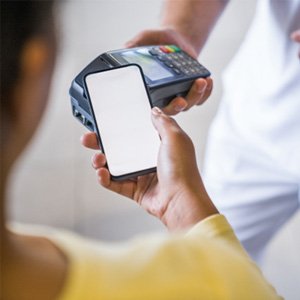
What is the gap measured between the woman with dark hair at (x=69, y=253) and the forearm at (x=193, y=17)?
0.37 m

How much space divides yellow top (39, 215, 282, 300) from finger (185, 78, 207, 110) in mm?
256

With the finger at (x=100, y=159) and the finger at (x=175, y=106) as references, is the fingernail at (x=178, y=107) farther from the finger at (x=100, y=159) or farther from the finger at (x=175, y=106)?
the finger at (x=100, y=159)

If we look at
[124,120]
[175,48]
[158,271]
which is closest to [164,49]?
[175,48]

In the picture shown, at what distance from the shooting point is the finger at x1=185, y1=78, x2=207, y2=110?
61 centimetres

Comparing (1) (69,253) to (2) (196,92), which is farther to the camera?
(2) (196,92)

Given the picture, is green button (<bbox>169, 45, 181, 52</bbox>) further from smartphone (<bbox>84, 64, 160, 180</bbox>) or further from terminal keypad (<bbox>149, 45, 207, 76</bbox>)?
smartphone (<bbox>84, 64, 160, 180</bbox>)

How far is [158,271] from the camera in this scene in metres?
0.36

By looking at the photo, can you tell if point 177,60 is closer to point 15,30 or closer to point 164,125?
point 164,125

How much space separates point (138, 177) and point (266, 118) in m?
0.24

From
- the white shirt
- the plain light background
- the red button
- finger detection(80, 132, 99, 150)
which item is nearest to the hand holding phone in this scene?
finger detection(80, 132, 99, 150)

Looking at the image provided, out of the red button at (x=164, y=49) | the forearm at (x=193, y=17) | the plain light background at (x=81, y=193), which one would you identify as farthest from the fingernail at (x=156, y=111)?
the plain light background at (x=81, y=193)

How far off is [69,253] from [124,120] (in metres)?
0.20

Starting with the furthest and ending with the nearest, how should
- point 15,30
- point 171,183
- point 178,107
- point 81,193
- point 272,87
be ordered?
point 81,193
point 272,87
point 178,107
point 171,183
point 15,30

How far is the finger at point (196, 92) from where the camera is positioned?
2.01 feet
